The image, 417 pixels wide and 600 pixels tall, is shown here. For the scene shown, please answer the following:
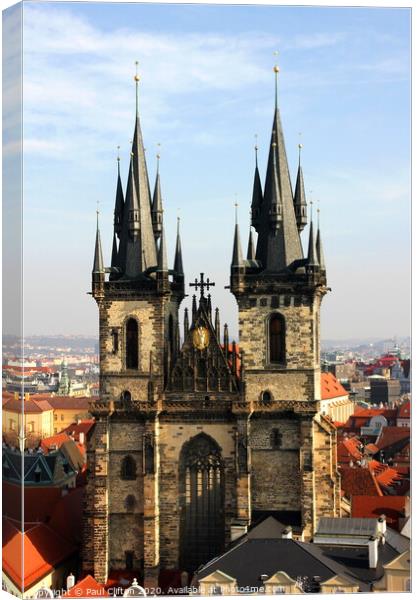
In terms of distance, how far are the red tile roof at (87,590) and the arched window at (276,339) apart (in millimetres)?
12530

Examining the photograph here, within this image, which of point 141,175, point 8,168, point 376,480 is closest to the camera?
point 8,168

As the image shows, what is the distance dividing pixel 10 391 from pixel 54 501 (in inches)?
970

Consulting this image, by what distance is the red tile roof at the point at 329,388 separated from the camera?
131 metres

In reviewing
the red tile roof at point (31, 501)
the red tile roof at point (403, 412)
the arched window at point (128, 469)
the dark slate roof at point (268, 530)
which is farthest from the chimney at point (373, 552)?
the red tile roof at point (403, 412)

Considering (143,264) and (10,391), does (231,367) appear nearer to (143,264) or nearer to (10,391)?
(143,264)

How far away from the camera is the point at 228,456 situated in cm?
5628

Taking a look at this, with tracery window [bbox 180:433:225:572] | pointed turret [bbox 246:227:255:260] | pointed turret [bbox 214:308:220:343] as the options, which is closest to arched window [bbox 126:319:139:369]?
pointed turret [bbox 214:308:220:343]

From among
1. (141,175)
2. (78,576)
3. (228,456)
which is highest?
(141,175)

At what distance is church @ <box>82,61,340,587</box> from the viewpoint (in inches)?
2192

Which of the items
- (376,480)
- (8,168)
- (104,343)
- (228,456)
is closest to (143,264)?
(104,343)

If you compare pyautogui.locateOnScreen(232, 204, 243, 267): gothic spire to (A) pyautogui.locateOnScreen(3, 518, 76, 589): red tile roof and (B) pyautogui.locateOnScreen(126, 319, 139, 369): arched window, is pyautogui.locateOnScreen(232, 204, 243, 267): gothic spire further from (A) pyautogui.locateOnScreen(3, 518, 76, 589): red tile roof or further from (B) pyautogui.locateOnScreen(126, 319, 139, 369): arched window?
(A) pyautogui.locateOnScreen(3, 518, 76, 589): red tile roof

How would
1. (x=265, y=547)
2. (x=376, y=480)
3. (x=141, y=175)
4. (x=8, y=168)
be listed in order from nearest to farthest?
(x=8, y=168), (x=265, y=547), (x=141, y=175), (x=376, y=480)

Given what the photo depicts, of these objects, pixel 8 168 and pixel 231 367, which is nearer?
pixel 8 168

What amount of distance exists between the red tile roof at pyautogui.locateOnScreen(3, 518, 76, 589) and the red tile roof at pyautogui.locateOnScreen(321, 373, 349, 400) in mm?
75205
